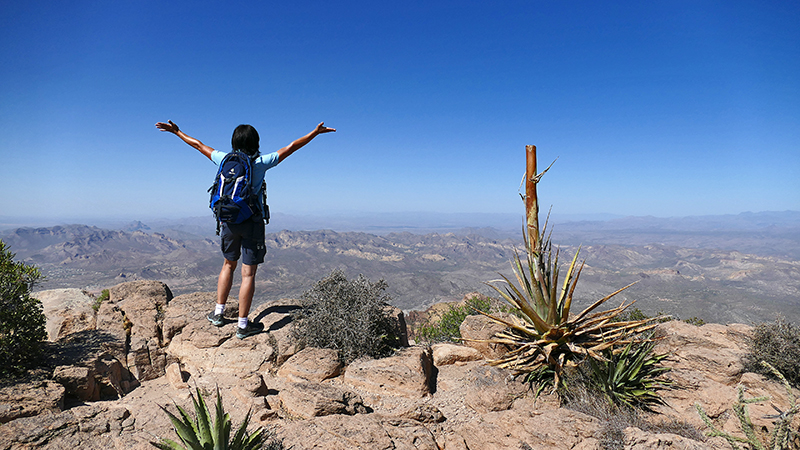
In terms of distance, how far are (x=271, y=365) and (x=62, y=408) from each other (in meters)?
2.15

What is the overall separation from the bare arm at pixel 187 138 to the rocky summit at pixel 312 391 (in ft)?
9.13

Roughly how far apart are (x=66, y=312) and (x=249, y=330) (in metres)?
3.86

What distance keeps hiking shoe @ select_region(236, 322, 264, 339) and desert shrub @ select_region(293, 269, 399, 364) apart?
55cm

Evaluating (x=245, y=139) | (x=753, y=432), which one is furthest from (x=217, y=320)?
(x=753, y=432)

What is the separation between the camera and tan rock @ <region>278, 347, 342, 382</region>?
180 inches

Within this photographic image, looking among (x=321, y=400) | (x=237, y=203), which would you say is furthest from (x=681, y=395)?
(x=237, y=203)

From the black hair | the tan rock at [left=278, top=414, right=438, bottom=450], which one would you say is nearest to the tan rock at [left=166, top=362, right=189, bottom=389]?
the tan rock at [left=278, top=414, right=438, bottom=450]

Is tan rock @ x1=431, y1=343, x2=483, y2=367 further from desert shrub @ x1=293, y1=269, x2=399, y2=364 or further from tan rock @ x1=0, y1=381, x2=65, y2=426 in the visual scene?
tan rock @ x1=0, y1=381, x2=65, y2=426

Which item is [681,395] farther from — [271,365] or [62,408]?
[62,408]

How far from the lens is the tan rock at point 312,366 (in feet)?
15.0

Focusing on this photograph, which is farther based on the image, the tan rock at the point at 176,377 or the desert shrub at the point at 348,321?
the desert shrub at the point at 348,321

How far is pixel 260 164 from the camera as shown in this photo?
4574 mm

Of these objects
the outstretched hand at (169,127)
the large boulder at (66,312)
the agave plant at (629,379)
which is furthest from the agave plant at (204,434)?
the large boulder at (66,312)

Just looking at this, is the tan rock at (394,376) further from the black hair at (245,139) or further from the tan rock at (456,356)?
the black hair at (245,139)
